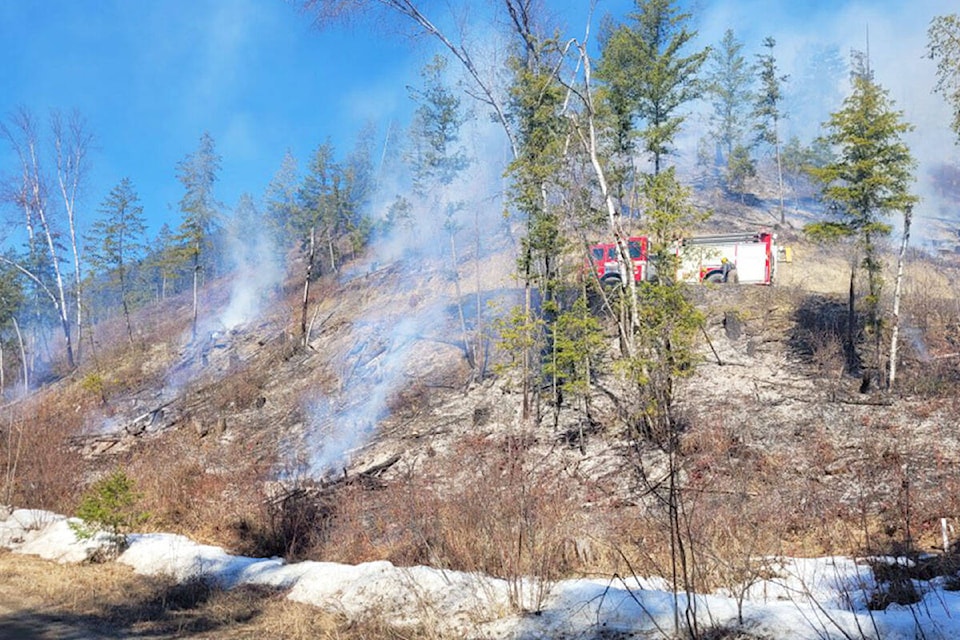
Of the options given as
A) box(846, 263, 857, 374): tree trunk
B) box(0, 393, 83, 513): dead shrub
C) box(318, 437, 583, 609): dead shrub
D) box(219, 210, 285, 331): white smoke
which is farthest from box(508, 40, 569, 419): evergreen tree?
box(219, 210, 285, 331): white smoke

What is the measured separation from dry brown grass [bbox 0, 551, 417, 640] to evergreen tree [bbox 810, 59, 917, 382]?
15.8 metres

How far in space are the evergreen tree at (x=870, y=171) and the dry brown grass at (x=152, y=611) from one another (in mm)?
15824

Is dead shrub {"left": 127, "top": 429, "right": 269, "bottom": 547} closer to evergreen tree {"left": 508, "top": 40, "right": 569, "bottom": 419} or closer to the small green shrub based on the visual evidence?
the small green shrub

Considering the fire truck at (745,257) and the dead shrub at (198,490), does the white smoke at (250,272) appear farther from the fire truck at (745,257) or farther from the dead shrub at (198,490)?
the fire truck at (745,257)

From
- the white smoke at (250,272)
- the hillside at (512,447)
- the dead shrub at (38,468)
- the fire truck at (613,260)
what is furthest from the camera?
the white smoke at (250,272)

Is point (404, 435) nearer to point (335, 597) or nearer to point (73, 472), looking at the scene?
point (73, 472)

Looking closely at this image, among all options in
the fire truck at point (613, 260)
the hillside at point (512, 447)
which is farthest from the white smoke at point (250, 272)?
the fire truck at point (613, 260)

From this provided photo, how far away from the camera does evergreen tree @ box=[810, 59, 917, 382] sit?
16.3 m

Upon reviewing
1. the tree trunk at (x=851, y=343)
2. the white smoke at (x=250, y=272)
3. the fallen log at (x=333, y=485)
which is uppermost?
the white smoke at (x=250, y=272)

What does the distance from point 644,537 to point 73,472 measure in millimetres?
13665

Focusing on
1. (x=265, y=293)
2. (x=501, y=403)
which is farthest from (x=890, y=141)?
(x=265, y=293)

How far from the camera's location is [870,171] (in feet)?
54.3

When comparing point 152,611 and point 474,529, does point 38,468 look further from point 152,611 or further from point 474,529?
point 474,529

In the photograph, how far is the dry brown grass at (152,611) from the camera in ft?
20.6
